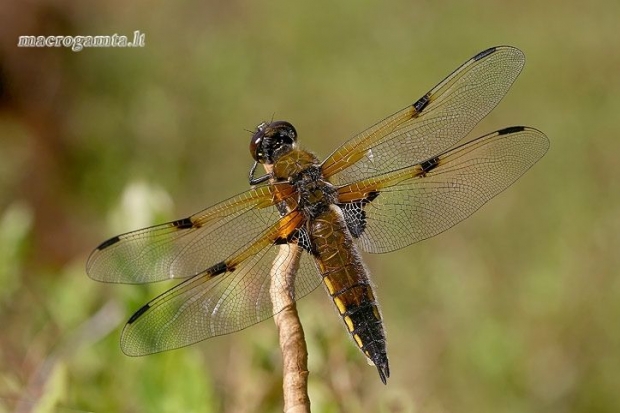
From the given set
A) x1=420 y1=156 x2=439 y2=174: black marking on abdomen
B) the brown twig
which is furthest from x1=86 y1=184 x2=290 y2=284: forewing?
the brown twig

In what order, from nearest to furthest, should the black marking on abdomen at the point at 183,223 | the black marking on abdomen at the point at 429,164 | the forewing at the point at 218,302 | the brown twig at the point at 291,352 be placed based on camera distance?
the brown twig at the point at 291,352
the forewing at the point at 218,302
the black marking on abdomen at the point at 183,223
the black marking on abdomen at the point at 429,164

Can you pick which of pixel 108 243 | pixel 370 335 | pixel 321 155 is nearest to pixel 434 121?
pixel 370 335

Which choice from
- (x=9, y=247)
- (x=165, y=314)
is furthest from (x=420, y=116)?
(x=9, y=247)

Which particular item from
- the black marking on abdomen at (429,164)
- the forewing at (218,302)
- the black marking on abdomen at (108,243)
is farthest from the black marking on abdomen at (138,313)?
the black marking on abdomen at (429,164)

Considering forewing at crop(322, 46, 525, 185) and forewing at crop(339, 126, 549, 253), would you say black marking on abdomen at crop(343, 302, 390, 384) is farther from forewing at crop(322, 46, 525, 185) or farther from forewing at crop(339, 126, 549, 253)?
forewing at crop(322, 46, 525, 185)

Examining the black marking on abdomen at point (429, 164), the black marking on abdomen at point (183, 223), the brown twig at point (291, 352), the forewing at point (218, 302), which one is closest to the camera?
the brown twig at point (291, 352)

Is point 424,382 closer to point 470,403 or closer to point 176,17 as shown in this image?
point 470,403

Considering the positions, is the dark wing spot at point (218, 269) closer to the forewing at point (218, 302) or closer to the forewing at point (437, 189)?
the forewing at point (218, 302)

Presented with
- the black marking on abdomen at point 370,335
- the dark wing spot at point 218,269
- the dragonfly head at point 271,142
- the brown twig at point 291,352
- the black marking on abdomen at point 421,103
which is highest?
the black marking on abdomen at point 421,103
